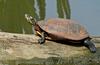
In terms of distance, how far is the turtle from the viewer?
12.7 ft

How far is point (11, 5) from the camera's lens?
7.60 meters

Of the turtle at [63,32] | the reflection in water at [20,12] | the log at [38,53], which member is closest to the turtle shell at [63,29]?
the turtle at [63,32]

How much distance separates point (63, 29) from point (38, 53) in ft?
1.53

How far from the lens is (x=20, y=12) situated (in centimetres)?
727

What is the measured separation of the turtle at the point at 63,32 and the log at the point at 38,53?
0.07 m

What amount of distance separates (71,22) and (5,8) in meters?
3.68

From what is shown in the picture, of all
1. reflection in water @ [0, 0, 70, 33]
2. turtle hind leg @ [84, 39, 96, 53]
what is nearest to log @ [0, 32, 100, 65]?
turtle hind leg @ [84, 39, 96, 53]

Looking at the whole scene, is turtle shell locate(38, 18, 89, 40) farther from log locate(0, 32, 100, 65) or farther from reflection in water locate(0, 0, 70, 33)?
reflection in water locate(0, 0, 70, 33)

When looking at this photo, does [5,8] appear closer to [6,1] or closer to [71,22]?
[6,1]

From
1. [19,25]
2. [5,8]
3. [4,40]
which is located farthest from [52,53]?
[5,8]

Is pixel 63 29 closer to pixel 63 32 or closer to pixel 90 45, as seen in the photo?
pixel 63 32

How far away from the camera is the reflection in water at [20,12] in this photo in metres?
7.02

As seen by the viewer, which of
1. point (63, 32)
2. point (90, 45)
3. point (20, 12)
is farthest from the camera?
point (20, 12)

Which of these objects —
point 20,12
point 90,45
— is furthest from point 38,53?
point 20,12
